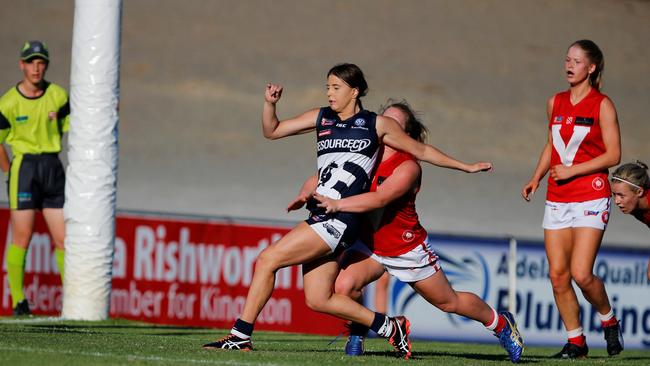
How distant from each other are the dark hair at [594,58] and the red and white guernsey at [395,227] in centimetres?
162

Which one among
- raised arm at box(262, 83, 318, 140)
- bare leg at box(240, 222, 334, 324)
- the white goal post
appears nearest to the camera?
bare leg at box(240, 222, 334, 324)

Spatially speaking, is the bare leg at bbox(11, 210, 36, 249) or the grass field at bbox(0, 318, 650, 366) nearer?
the grass field at bbox(0, 318, 650, 366)

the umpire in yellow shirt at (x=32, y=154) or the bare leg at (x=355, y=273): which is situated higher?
the umpire in yellow shirt at (x=32, y=154)

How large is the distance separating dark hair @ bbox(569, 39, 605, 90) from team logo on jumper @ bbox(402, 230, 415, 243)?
1.88 metres

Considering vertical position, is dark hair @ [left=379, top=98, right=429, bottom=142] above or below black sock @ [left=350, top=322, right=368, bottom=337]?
above

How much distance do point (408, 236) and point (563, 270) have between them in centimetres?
147

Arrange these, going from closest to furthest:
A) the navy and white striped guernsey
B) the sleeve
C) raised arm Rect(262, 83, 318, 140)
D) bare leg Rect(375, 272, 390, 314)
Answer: the navy and white striped guernsey < raised arm Rect(262, 83, 318, 140) < the sleeve < bare leg Rect(375, 272, 390, 314)

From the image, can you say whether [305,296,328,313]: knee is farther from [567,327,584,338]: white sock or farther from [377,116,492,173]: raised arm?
[567,327,584,338]: white sock

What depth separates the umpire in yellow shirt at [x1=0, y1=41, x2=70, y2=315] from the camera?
1099 cm

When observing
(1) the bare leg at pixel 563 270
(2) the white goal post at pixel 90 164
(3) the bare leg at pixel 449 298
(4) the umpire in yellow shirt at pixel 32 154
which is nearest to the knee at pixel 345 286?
(3) the bare leg at pixel 449 298

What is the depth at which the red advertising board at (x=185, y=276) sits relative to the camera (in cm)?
1345

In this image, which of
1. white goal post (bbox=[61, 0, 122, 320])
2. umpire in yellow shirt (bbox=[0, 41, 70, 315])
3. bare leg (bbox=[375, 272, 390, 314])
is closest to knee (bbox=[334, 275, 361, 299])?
white goal post (bbox=[61, 0, 122, 320])

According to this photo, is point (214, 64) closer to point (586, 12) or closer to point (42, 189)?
point (586, 12)

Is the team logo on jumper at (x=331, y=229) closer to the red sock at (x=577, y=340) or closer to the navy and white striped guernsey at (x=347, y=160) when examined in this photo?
the navy and white striped guernsey at (x=347, y=160)
